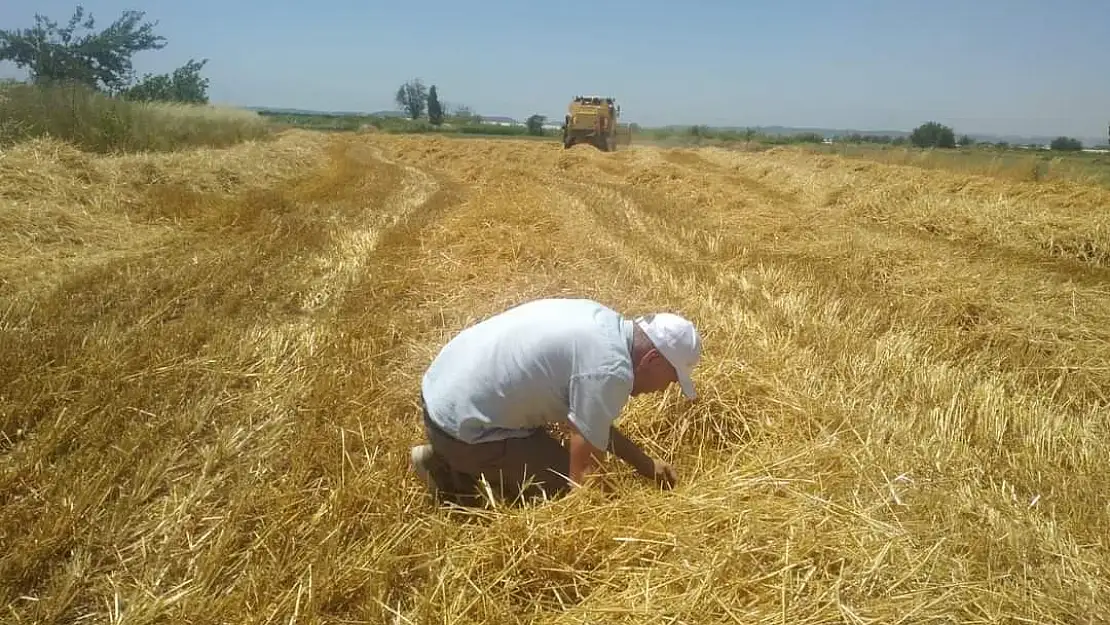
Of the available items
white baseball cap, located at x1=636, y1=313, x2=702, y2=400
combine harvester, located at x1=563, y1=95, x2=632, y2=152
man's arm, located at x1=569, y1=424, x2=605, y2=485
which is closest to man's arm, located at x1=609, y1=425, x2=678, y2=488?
man's arm, located at x1=569, y1=424, x2=605, y2=485

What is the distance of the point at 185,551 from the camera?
9.45 feet

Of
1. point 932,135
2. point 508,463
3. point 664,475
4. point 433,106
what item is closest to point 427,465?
point 508,463

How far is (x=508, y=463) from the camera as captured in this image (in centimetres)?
322

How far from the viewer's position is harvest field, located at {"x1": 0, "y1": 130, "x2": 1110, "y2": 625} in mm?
2619

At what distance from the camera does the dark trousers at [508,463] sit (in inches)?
125

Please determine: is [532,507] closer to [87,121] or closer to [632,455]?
[632,455]

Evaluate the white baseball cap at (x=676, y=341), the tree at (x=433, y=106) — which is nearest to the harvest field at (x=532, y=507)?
the white baseball cap at (x=676, y=341)

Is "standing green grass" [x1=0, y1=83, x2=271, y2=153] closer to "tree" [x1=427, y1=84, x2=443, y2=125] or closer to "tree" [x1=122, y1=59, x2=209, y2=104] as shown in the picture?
"tree" [x1=122, y1=59, x2=209, y2=104]

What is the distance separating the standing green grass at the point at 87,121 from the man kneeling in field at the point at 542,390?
39.6 feet

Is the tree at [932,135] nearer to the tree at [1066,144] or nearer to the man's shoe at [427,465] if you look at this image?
the tree at [1066,144]

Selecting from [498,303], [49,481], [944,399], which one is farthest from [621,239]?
[49,481]

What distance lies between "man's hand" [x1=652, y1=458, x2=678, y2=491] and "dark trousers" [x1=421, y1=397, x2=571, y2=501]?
1.30 ft

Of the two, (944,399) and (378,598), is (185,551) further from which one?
(944,399)

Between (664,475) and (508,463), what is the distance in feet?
2.35
